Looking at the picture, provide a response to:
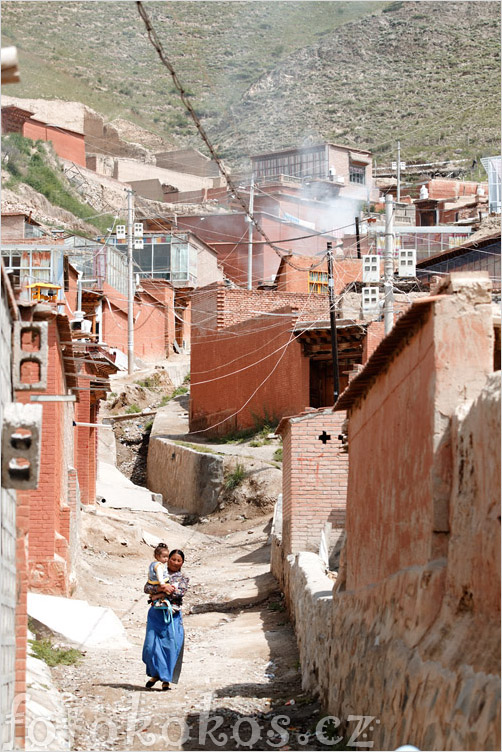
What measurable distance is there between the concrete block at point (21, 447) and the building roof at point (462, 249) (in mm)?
33010

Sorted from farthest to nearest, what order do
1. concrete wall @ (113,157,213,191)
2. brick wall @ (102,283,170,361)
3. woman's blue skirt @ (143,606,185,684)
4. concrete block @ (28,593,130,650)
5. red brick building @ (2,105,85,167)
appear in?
1. concrete wall @ (113,157,213,191)
2. red brick building @ (2,105,85,167)
3. brick wall @ (102,283,170,361)
4. concrete block @ (28,593,130,650)
5. woman's blue skirt @ (143,606,185,684)

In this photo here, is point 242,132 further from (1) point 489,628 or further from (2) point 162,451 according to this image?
(1) point 489,628

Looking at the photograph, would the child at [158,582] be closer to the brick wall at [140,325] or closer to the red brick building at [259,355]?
the red brick building at [259,355]

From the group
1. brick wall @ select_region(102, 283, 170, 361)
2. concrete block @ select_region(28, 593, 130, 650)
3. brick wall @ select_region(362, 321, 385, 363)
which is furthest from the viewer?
brick wall @ select_region(102, 283, 170, 361)

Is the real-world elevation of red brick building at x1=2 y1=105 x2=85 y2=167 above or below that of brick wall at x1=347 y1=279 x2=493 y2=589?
above

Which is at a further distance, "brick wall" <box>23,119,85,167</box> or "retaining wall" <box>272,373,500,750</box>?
"brick wall" <box>23,119,85,167</box>

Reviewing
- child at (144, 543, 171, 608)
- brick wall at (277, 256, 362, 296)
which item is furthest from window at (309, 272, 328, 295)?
child at (144, 543, 171, 608)

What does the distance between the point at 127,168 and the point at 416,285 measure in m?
41.5

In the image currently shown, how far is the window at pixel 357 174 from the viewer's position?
2815 inches

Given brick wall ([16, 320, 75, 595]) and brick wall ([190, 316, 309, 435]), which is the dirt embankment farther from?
brick wall ([16, 320, 75, 595])

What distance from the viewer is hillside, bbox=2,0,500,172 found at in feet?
308

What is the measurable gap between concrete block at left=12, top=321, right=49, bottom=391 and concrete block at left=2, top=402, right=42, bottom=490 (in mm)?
648

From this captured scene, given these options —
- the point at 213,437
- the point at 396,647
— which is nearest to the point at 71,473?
the point at 396,647

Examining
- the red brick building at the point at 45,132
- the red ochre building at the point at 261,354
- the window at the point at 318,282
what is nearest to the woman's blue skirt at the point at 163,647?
the red ochre building at the point at 261,354
